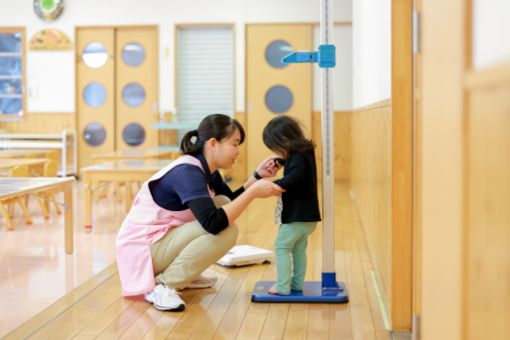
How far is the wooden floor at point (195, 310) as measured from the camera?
8.30 ft

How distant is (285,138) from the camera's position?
114 inches

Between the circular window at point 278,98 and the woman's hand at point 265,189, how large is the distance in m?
6.61

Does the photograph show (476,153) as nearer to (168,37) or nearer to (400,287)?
(400,287)

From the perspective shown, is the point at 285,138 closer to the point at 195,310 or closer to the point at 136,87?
the point at 195,310

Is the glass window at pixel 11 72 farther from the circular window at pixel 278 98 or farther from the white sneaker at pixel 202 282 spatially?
the white sneaker at pixel 202 282

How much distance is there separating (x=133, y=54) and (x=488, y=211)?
8.98 meters

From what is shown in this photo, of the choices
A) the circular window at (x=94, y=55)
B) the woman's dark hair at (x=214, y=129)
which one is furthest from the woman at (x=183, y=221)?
the circular window at (x=94, y=55)

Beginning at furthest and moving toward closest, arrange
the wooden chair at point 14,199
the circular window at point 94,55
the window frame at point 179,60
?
the circular window at point 94,55 < the window frame at point 179,60 < the wooden chair at point 14,199

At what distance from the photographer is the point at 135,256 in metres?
2.96

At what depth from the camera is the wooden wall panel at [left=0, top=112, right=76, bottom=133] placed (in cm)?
967

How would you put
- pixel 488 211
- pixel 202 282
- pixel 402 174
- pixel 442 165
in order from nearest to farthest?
pixel 488 211, pixel 442 165, pixel 402 174, pixel 202 282

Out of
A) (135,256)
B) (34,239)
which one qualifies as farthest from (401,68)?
(34,239)

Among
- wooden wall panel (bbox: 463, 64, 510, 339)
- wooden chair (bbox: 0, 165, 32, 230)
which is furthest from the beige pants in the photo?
wooden chair (bbox: 0, 165, 32, 230)

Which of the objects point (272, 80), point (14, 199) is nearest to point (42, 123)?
point (272, 80)
